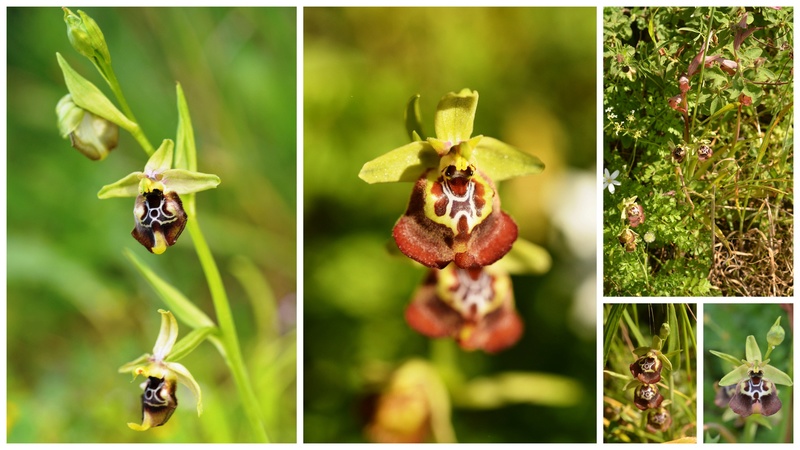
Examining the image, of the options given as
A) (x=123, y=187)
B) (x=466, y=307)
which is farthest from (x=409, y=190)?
(x=123, y=187)

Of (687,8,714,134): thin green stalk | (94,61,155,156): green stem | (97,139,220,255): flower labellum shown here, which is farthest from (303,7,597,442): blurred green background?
(94,61,155,156): green stem

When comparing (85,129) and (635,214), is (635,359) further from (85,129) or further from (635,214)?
(85,129)

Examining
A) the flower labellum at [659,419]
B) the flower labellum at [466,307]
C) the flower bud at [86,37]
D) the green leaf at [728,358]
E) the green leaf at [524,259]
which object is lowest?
the flower labellum at [659,419]

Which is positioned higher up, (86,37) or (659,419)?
(86,37)

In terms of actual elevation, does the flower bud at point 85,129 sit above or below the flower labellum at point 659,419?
above

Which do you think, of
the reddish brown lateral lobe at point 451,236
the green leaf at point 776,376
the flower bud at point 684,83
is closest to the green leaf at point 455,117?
the reddish brown lateral lobe at point 451,236

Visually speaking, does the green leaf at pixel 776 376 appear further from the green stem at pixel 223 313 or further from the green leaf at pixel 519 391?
the green stem at pixel 223 313
